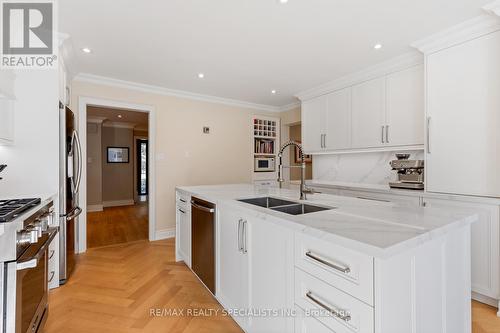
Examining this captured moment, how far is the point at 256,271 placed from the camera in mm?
1521

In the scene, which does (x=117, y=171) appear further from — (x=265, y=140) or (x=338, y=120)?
(x=338, y=120)

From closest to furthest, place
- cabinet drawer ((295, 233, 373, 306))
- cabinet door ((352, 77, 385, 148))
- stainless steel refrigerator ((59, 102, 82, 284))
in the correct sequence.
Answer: cabinet drawer ((295, 233, 373, 306)) → stainless steel refrigerator ((59, 102, 82, 284)) → cabinet door ((352, 77, 385, 148))

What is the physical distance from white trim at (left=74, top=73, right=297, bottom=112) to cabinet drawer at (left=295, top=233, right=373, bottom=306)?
347cm

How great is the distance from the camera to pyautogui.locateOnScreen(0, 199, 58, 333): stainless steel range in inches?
42.9

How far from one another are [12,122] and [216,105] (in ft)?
9.52

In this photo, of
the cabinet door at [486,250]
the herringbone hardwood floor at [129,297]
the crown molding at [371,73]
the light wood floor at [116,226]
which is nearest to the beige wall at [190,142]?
the light wood floor at [116,226]

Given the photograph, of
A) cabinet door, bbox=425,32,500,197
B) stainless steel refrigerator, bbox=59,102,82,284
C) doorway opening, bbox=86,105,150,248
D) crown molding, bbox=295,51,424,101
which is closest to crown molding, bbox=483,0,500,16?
cabinet door, bbox=425,32,500,197

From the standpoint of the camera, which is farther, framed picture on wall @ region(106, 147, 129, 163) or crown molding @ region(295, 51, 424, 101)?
framed picture on wall @ region(106, 147, 129, 163)

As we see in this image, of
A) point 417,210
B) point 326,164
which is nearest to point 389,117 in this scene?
point 326,164

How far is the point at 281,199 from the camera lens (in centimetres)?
196

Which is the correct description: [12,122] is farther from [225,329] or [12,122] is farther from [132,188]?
[132,188]

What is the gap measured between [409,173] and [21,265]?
10.8 feet

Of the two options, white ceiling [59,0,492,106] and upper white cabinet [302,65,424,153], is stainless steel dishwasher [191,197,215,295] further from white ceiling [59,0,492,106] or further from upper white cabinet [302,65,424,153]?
upper white cabinet [302,65,424,153]

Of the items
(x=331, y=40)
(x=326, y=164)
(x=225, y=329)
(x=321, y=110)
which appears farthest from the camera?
(x=326, y=164)
